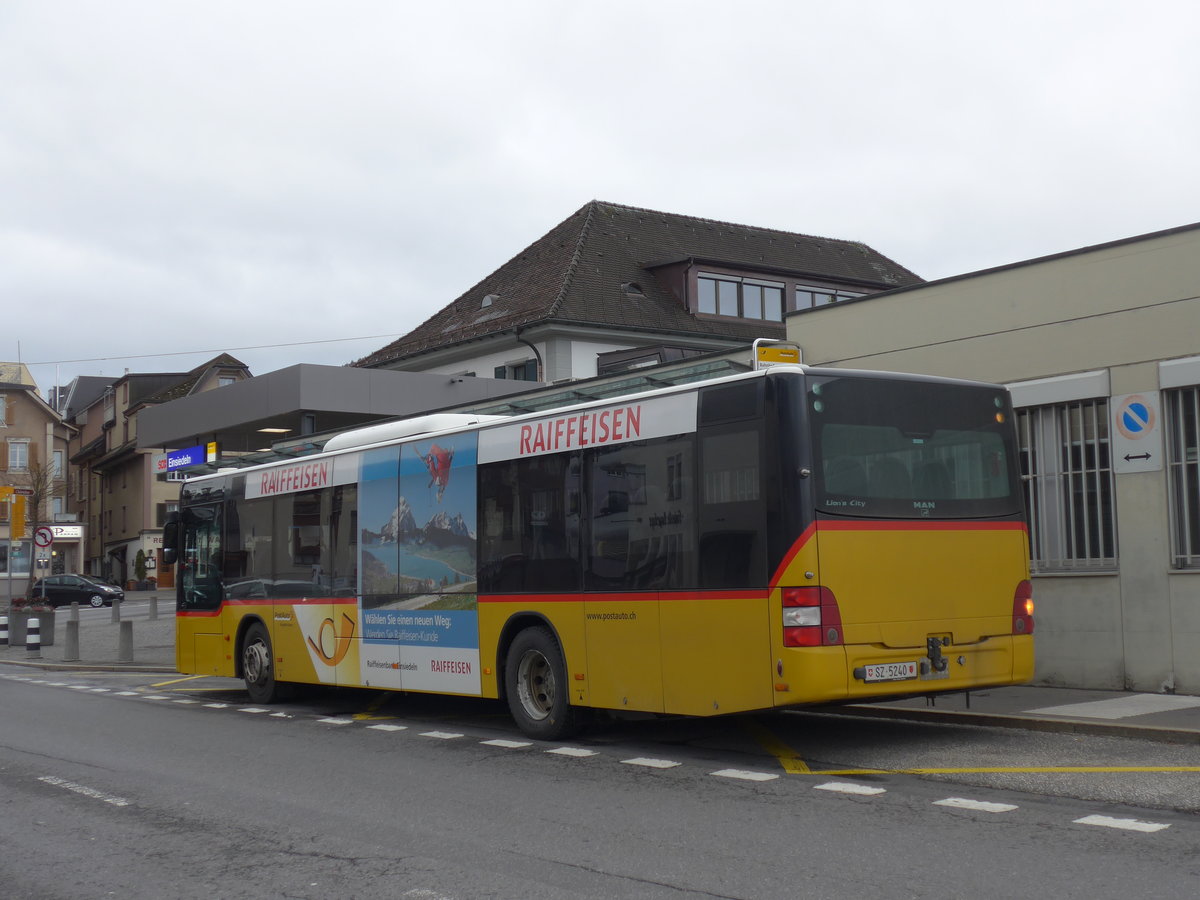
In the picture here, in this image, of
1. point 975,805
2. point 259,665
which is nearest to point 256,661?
point 259,665

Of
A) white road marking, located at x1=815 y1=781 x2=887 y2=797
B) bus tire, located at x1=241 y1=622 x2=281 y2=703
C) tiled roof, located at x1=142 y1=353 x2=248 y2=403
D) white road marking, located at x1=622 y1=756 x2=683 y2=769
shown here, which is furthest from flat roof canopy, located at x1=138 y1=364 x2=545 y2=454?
tiled roof, located at x1=142 y1=353 x2=248 y2=403

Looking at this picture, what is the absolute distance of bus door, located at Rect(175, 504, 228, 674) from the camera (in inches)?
710

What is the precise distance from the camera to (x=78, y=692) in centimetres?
1972

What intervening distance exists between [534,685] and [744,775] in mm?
3061

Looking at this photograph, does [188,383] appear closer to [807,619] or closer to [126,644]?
[126,644]

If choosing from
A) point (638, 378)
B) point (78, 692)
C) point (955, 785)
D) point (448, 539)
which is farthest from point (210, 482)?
point (955, 785)

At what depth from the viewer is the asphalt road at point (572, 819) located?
6.71m

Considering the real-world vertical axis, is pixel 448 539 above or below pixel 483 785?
above

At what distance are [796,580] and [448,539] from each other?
4544 mm

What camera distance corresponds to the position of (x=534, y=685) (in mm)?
12500

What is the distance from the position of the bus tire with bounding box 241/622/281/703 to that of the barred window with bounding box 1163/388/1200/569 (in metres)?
10.2

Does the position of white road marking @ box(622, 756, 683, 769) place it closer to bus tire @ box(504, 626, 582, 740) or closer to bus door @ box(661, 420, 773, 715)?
bus door @ box(661, 420, 773, 715)

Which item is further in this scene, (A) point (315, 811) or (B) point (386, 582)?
(B) point (386, 582)

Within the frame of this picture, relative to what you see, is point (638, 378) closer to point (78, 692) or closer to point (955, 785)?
point (955, 785)
